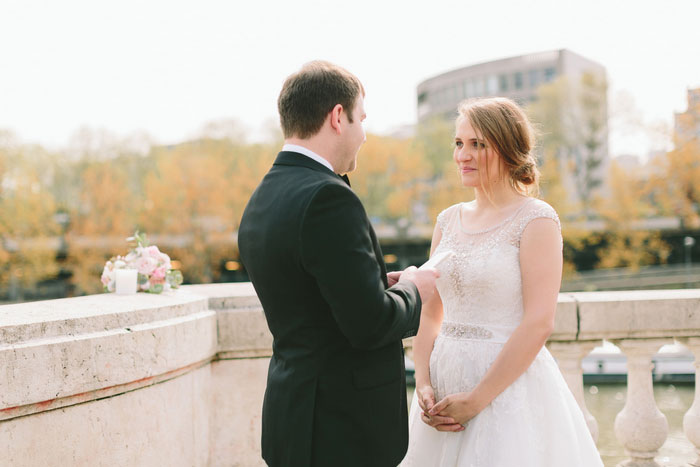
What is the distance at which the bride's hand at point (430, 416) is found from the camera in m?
2.31

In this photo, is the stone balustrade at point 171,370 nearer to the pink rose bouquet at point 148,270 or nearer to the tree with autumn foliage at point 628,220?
the pink rose bouquet at point 148,270

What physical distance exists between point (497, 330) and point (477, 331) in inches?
3.1

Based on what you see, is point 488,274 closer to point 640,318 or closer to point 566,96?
point 640,318

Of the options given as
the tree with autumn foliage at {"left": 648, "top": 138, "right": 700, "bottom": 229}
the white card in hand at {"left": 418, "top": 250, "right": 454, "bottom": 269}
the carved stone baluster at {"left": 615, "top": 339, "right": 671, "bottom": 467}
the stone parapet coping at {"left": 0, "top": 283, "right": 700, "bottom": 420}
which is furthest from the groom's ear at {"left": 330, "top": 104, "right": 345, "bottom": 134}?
the tree with autumn foliage at {"left": 648, "top": 138, "right": 700, "bottom": 229}

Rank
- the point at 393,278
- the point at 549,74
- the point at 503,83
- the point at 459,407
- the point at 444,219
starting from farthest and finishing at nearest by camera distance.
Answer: the point at 503,83
the point at 549,74
the point at 444,219
the point at 459,407
the point at 393,278

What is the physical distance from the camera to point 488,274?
2338mm

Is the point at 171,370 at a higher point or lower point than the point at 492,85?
lower

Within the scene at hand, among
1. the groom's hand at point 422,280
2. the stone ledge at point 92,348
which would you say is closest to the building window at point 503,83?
the stone ledge at point 92,348

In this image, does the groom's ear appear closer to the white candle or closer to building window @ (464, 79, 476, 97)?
the white candle

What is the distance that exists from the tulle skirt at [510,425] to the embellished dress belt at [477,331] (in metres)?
0.02

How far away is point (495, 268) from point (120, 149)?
139 feet

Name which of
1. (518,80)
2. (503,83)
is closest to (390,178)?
(518,80)

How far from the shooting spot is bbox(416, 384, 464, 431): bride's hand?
7.59 feet

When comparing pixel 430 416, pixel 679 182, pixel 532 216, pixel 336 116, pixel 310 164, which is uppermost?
pixel 679 182
